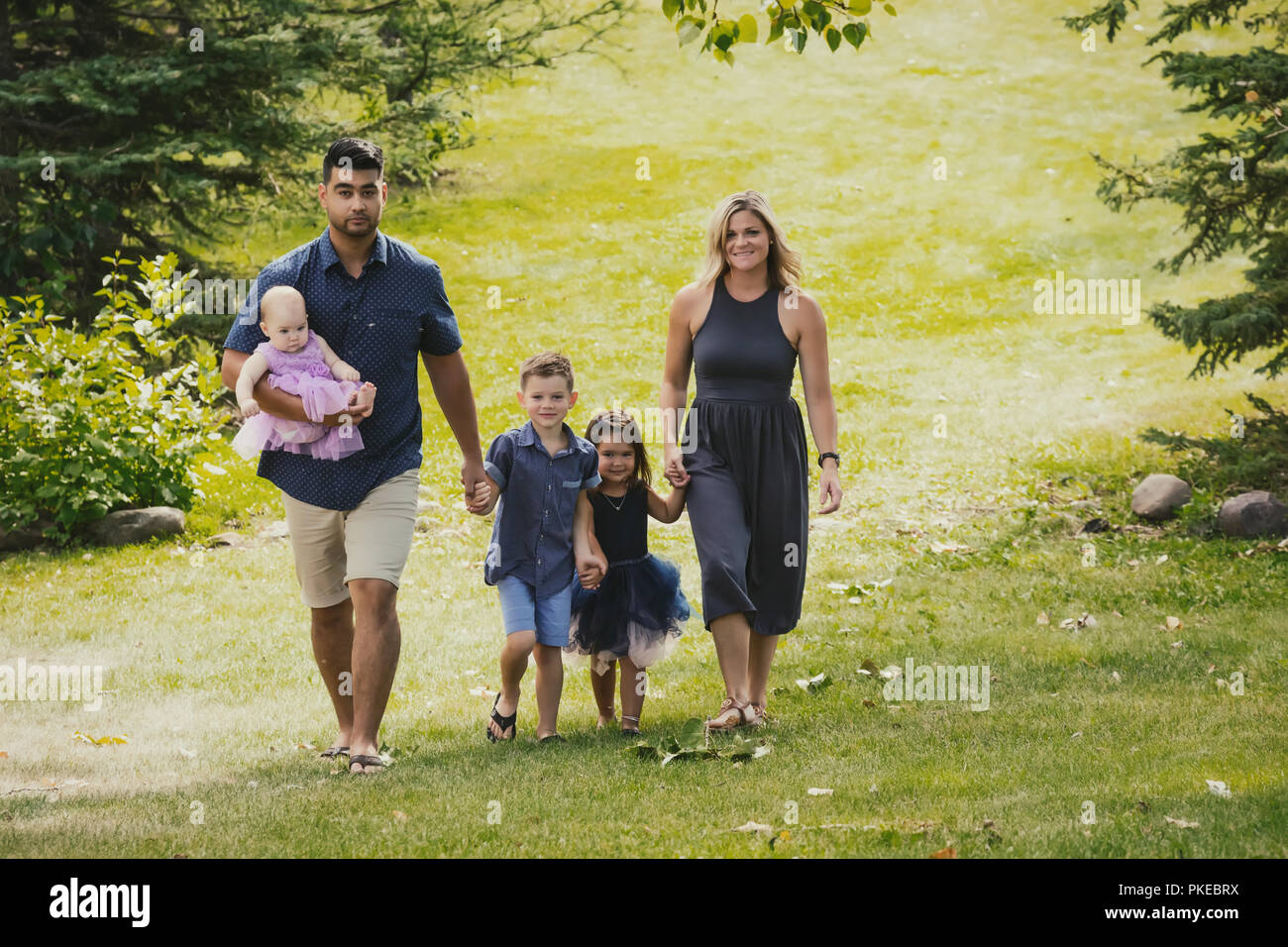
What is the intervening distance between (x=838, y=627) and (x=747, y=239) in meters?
3.37

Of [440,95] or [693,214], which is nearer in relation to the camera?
[440,95]

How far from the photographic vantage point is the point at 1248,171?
447 inches

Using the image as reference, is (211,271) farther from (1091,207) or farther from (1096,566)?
(1091,207)

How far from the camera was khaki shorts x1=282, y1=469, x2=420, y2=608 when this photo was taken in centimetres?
532

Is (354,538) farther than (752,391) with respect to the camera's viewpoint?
No

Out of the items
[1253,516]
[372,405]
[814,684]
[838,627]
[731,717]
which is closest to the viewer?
[372,405]

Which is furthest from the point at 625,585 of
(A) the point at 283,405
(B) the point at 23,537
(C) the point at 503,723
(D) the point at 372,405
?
(B) the point at 23,537

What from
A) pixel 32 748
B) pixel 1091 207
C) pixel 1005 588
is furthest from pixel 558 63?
pixel 32 748

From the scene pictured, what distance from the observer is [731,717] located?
19.5 ft

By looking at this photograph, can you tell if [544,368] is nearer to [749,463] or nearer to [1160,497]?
[749,463]

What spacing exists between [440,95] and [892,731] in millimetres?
12641

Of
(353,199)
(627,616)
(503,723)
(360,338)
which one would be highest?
(353,199)

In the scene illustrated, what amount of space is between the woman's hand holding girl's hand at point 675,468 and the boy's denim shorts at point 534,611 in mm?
762

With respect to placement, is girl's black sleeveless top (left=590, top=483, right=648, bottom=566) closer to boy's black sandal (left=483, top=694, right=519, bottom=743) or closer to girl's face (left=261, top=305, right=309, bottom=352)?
boy's black sandal (left=483, top=694, right=519, bottom=743)
